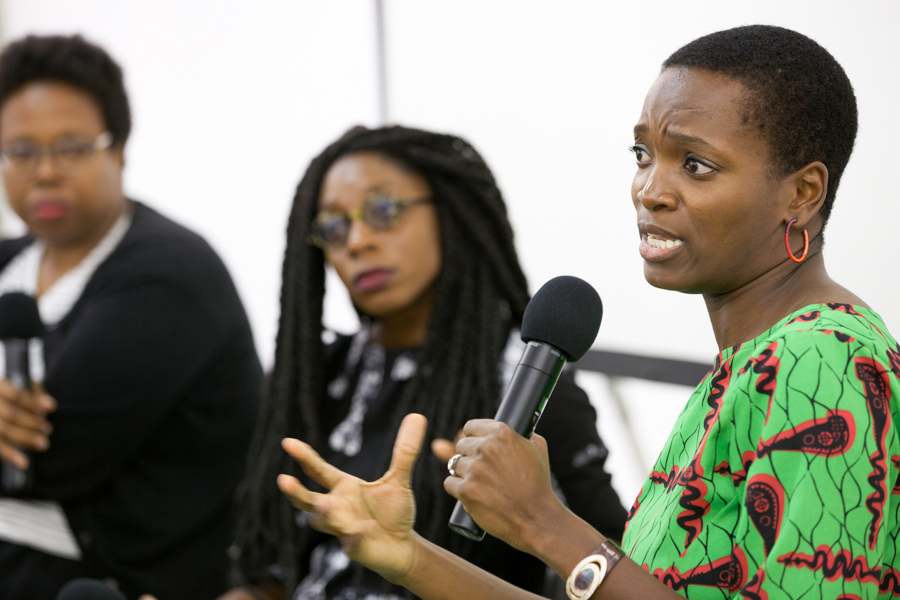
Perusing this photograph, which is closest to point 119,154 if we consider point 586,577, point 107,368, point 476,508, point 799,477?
point 107,368

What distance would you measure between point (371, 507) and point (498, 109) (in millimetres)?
2201

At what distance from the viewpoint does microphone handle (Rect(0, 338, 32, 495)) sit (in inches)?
80.5

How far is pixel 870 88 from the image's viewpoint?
187 centimetres

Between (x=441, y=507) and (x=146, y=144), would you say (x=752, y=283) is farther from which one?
(x=146, y=144)

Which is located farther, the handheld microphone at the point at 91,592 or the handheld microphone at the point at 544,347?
the handheld microphone at the point at 91,592

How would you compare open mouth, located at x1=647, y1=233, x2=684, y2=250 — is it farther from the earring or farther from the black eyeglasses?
the black eyeglasses

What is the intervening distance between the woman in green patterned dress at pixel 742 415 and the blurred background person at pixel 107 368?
138 cm

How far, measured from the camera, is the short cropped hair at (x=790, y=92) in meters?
0.95

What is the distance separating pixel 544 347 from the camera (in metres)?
1.05

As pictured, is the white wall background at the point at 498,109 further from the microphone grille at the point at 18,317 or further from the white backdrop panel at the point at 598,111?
the microphone grille at the point at 18,317

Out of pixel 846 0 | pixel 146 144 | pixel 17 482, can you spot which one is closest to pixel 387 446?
pixel 17 482

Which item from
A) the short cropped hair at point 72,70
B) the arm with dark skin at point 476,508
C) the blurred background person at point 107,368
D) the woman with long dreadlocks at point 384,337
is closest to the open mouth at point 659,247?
the arm with dark skin at point 476,508

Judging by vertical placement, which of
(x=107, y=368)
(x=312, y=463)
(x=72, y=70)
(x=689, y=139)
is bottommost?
(x=107, y=368)

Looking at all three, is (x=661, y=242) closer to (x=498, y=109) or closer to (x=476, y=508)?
(x=476, y=508)
